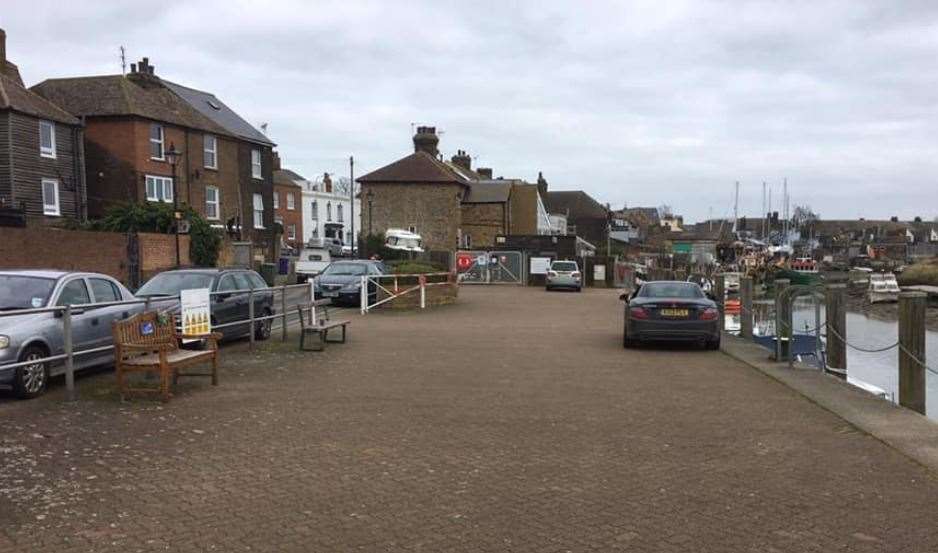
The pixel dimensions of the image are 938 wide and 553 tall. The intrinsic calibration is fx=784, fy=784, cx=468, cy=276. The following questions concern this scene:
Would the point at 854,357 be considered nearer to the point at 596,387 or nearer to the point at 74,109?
the point at 596,387

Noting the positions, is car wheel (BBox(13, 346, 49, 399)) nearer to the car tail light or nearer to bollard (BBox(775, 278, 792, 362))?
the car tail light

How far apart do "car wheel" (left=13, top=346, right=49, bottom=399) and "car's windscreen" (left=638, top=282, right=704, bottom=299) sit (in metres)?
10.8

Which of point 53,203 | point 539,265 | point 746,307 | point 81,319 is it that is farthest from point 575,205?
point 81,319

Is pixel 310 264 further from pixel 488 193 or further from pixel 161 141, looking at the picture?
pixel 488 193

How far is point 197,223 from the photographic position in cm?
3203

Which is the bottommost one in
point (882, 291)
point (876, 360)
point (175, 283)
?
point (876, 360)

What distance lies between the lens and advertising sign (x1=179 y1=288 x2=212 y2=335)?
1140 centimetres

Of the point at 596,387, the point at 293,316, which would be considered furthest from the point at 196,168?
the point at 596,387

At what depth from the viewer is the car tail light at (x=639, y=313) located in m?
15.0

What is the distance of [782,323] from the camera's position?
47.0 ft

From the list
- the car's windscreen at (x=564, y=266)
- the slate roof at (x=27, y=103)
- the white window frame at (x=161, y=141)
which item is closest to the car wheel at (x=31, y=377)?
the slate roof at (x=27, y=103)

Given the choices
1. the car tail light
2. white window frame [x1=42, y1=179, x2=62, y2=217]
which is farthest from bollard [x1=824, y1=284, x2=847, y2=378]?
white window frame [x1=42, y1=179, x2=62, y2=217]

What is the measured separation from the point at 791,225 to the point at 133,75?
112928 millimetres

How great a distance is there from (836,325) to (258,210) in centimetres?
3959
